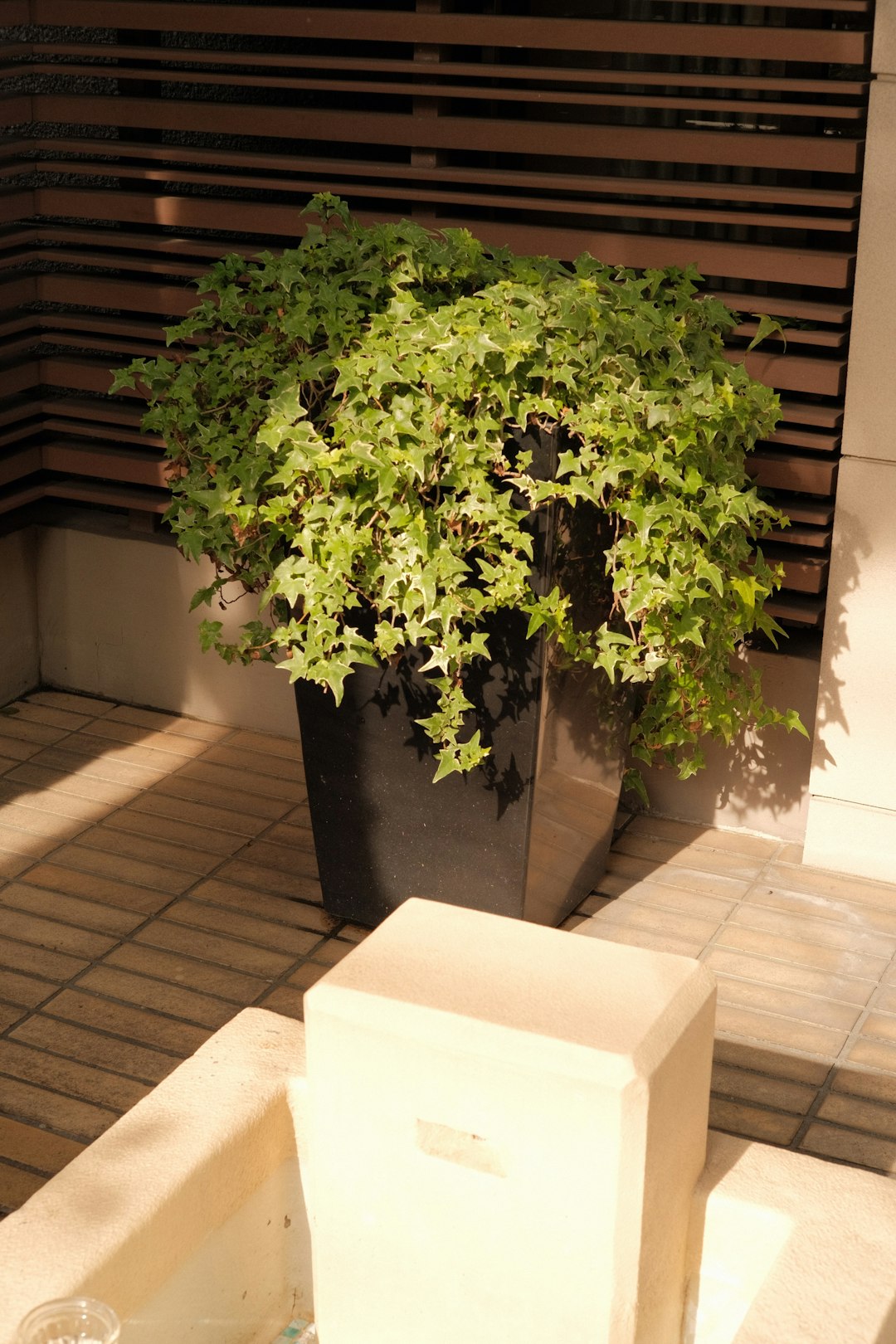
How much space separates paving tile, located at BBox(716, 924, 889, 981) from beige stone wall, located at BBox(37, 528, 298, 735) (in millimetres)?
1463

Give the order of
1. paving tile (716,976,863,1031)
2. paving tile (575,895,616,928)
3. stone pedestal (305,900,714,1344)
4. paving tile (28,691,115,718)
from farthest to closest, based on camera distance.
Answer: paving tile (28,691,115,718), paving tile (575,895,616,928), paving tile (716,976,863,1031), stone pedestal (305,900,714,1344)

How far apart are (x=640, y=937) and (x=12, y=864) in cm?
151

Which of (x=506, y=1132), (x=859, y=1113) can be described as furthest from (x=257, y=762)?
(x=506, y=1132)

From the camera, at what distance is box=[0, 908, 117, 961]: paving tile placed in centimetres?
342

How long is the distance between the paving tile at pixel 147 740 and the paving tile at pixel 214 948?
2.74ft

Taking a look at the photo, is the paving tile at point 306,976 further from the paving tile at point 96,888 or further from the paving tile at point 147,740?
the paving tile at point 147,740

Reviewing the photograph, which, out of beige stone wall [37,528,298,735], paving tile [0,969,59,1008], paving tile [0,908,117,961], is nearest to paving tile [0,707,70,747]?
beige stone wall [37,528,298,735]

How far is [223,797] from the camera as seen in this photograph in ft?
13.5

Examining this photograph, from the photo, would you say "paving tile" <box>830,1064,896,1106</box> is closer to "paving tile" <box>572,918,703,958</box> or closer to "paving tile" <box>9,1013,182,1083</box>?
"paving tile" <box>572,918,703,958</box>

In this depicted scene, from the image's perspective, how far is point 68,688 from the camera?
477cm

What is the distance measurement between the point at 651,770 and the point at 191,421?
156cm

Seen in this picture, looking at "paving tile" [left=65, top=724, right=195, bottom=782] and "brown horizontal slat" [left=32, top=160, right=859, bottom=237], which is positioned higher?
"brown horizontal slat" [left=32, top=160, right=859, bottom=237]

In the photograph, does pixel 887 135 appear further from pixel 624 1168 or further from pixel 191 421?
pixel 624 1168

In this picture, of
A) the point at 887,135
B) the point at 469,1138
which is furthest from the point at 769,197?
the point at 469,1138
